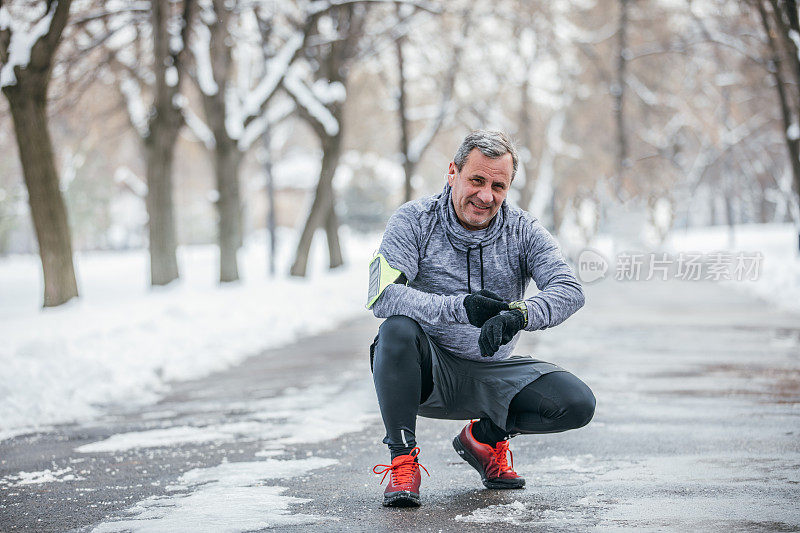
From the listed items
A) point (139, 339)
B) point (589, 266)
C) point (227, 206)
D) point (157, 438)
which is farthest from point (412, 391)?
point (227, 206)

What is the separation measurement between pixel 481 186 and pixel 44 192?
466 inches

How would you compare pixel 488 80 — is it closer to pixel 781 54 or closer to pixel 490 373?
pixel 781 54

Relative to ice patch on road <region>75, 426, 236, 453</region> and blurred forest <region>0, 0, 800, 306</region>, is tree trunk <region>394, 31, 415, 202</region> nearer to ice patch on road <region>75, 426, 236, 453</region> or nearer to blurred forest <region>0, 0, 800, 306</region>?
blurred forest <region>0, 0, 800, 306</region>

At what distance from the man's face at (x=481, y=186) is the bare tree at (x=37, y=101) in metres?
11.5

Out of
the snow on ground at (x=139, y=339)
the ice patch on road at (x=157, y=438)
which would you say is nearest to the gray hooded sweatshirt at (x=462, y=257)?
the ice patch on road at (x=157, y=438)

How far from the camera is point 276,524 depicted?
421 centimetres

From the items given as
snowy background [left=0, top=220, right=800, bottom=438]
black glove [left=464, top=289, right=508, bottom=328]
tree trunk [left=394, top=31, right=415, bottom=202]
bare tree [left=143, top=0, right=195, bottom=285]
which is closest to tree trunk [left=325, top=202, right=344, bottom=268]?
tree trunk [left=394, top=31, right=415, bottom=202]

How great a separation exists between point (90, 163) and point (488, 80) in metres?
24.1

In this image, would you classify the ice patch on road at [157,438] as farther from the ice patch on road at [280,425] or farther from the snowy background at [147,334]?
the snowy background at [147,334]

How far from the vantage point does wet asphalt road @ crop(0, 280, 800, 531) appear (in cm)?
433

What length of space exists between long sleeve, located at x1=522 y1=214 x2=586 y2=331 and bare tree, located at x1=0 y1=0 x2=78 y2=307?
37.9 feet

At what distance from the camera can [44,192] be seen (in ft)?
49.9

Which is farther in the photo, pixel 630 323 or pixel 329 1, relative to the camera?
pixel 329 1

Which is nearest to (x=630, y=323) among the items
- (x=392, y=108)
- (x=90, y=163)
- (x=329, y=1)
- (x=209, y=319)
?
(x=209, y=319)
